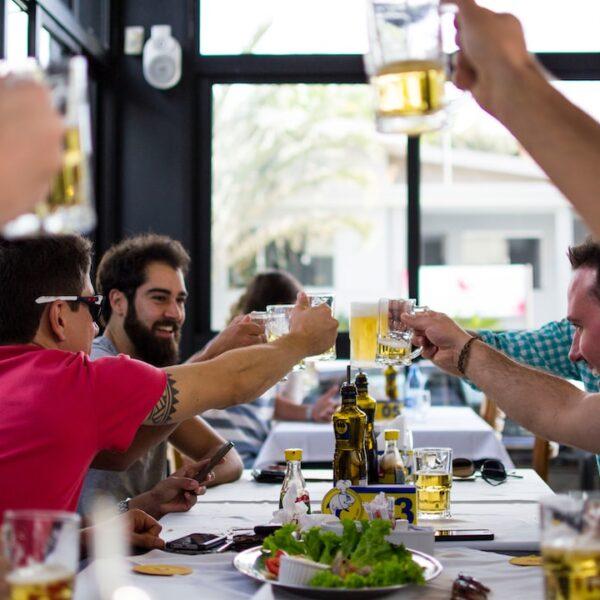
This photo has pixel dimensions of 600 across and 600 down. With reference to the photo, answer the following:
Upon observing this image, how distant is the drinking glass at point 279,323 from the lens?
2326 mm

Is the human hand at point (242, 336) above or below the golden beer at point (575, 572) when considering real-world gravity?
above

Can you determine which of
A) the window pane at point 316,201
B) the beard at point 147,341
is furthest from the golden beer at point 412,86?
the window pane at point 316,201

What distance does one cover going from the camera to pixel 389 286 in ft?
43.4

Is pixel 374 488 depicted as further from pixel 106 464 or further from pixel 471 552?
pixel 106 464

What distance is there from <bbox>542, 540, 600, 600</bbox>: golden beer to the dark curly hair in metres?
2.45

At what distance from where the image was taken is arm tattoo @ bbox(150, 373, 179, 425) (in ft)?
6.41

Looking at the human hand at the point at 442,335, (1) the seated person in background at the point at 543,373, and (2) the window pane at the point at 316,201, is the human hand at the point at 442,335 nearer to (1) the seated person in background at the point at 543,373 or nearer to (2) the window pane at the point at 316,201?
(1) the seated person in background at the point at 543,373

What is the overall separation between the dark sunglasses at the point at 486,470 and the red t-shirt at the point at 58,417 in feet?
4.04

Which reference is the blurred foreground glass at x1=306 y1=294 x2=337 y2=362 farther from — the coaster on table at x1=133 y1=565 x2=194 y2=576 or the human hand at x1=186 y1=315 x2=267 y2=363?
the coaster on table at x1=133 y1=565 x2=194 y2=576

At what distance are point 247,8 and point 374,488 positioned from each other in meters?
4.26

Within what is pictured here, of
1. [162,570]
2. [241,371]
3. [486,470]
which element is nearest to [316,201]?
[486,470]

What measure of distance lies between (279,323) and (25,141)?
4.72 ft

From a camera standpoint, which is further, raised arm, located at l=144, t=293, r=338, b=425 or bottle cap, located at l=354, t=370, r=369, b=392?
bottle cap, located at l=354, t=370, r=369, b=392

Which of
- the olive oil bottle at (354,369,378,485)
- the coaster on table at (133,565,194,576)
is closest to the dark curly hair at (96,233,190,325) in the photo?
the olive oil bottle at (354,369,378,485)
